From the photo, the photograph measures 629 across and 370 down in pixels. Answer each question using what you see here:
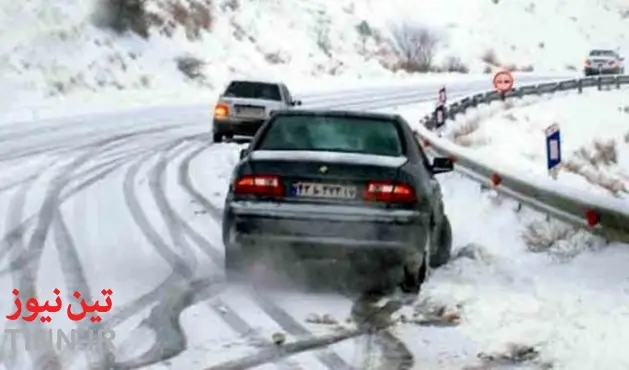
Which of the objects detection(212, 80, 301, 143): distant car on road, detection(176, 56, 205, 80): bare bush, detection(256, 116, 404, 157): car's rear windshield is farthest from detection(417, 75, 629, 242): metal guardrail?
detection(176, 56, 205, 80): bare bush

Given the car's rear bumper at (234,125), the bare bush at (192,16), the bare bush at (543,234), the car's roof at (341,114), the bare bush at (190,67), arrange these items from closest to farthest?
1. the car's roof at (341,114)
2. the bare bush at (543,234)
3. the car's rear bumper at (234,125)
4. the bare bush at (190,67)
5. the bare bush at (192,16)

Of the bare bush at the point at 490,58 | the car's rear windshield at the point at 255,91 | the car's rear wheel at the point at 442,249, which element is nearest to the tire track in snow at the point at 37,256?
the car's rear wheel at the point at 442,249

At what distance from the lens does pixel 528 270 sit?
32.5ft

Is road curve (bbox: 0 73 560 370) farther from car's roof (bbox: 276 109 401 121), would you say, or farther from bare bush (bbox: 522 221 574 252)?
bare bush (bbox: 522 221 574 252)

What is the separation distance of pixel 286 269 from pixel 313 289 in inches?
18.3

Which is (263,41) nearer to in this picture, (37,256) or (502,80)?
(502,80)

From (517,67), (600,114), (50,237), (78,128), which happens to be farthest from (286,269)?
(517,67)

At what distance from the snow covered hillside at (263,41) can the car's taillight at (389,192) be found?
2431cm

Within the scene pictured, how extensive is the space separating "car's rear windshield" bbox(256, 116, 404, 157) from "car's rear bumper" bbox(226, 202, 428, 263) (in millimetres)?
767

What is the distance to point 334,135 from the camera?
946 cm

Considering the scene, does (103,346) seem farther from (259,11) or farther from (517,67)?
(517,67)

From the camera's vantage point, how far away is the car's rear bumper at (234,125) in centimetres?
2333

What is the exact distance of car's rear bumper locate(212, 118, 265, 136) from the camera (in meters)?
23.3

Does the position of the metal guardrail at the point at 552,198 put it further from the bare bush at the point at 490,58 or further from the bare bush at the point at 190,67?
the bare bush at the point at 490,58
